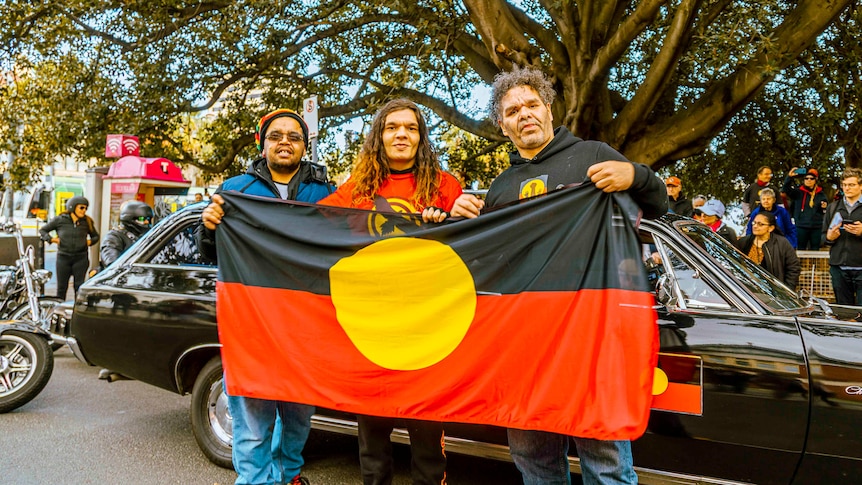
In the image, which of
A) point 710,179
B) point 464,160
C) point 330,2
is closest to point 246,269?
point 330,2

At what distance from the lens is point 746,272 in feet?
12.2

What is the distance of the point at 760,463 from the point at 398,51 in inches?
383

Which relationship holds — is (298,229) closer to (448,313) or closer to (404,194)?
(404,194)

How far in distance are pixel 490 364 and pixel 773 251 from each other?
491 centimetres

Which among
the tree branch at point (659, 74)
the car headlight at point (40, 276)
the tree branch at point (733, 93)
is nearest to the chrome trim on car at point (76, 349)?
the car headlight at point (40, 276)

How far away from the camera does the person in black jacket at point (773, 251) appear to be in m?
6.63

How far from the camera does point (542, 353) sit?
287 cm

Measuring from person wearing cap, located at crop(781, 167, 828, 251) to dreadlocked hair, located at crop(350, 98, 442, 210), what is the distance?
879cm

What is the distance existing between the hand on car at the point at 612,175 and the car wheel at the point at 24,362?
5183 mm

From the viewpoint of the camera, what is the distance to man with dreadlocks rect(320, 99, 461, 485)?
3.15 meters

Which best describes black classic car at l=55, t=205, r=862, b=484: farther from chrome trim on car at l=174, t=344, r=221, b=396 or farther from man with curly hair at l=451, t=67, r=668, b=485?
chrome trim on car at l=174, t=344, r=221, b=396

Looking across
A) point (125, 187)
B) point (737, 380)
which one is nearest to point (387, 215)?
point (737, 380)

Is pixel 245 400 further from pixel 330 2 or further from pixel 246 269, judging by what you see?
pixel 330 2

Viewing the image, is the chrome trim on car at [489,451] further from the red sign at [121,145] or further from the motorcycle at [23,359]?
the red sign at [121,145]
